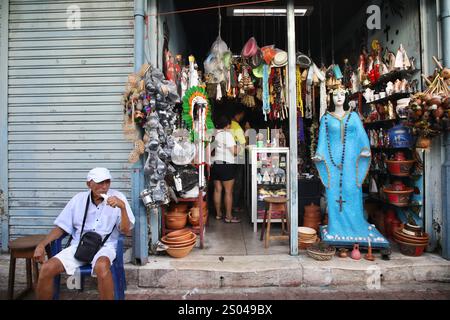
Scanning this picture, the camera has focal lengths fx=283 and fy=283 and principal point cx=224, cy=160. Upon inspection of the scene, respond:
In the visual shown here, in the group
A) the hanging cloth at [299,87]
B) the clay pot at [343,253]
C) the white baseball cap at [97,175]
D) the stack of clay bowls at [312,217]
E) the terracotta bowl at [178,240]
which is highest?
the hanging cloth at [299,87]

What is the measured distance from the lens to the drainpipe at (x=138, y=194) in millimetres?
3762

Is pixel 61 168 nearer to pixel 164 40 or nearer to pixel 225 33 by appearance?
pixel 164 40

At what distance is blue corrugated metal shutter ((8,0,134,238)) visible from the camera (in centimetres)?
428

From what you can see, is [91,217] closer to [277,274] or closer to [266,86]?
[277,274]

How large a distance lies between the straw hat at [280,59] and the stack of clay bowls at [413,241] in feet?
10.7

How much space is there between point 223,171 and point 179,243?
85.1 inches

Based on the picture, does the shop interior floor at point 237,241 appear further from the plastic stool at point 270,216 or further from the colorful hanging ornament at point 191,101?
the colorful hanging ornament at point 191,101

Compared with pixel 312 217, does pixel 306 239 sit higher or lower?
lower

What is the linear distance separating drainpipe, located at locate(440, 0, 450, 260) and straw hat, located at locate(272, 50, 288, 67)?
221 centimetres

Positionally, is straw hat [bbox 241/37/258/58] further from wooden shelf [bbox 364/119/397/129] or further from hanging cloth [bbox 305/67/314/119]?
wooden shelf [bbox 364/119/397/129]

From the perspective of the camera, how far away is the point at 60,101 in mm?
4324

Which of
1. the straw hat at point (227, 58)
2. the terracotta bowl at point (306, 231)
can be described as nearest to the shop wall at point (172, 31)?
the straw hat at point (227, 58)

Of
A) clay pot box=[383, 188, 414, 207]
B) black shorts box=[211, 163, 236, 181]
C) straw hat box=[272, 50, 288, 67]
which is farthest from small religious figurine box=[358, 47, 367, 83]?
black shorts box=[211, 163, 236, 181]

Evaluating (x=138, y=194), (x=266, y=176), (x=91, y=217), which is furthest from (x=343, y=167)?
(x=91, y=217)
